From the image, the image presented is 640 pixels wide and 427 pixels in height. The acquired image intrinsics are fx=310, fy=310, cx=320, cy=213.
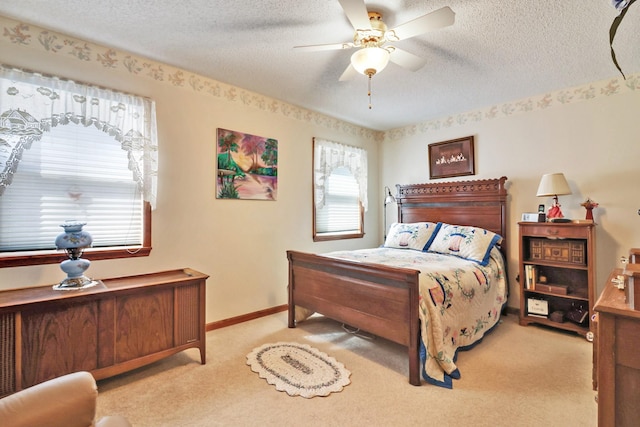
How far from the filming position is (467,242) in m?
3.31

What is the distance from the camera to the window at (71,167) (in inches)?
83.3

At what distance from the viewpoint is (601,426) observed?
109 cm

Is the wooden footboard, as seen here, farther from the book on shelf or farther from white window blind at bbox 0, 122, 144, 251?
the book on shelf

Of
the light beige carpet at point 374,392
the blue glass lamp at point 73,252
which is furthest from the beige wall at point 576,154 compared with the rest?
the blue glass lamp at point 73,252

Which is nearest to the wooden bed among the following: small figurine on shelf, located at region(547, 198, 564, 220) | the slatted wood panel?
small figurine on shelf, located at region(547, 198, 564, 220)

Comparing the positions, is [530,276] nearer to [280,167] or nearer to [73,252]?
[280,167]

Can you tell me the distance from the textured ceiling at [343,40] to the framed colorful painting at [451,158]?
0.70 metres

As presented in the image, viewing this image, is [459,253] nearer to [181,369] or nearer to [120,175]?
[181,369]

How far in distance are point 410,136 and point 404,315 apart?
10.1ft

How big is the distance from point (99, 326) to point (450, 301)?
246 centimetres

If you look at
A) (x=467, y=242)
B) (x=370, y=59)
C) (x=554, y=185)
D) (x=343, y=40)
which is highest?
(x=343, y=40)

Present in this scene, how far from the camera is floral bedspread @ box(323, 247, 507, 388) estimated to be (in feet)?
7.00

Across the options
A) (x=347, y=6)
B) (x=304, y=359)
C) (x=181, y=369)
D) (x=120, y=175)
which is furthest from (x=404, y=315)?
(x=120, y=175)

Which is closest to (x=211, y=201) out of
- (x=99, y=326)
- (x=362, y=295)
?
(x=99, y=326)
